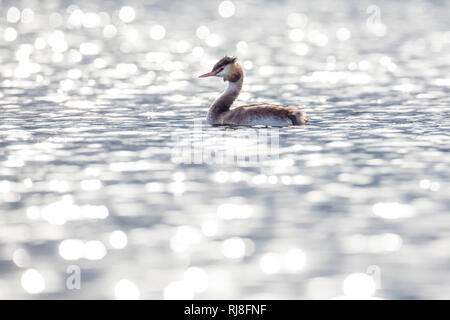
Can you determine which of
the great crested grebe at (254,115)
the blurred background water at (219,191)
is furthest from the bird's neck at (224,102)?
the blurred background water at (219,191)

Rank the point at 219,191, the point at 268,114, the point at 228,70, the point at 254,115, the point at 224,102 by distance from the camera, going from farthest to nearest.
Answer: the point at 228,70, the point at 224,102, the point at 254,115, the point at 268,114, the point at 219,191

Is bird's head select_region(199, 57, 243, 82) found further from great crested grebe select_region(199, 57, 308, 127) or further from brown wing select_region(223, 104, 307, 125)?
brown wing select_region(223, 104, 307, 125)

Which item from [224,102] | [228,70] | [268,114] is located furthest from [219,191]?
[228,70]

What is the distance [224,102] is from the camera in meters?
23.8

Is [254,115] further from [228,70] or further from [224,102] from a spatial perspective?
[228,70]

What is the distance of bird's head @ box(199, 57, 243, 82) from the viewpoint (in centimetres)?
2436

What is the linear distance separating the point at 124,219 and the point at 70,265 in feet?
6.66

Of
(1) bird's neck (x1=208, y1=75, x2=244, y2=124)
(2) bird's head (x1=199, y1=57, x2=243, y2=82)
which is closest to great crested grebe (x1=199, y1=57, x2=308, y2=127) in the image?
(1) bird's neck (x1=208, y1=75, x2=244, y2=124)

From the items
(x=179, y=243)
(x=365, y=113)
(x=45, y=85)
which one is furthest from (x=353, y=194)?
(x=45, y=85)

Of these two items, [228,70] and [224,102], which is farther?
[228,70]

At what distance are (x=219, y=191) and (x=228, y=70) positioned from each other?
8.70 m

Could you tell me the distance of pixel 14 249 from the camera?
43.1 feet

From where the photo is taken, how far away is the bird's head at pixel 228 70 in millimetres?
24359
